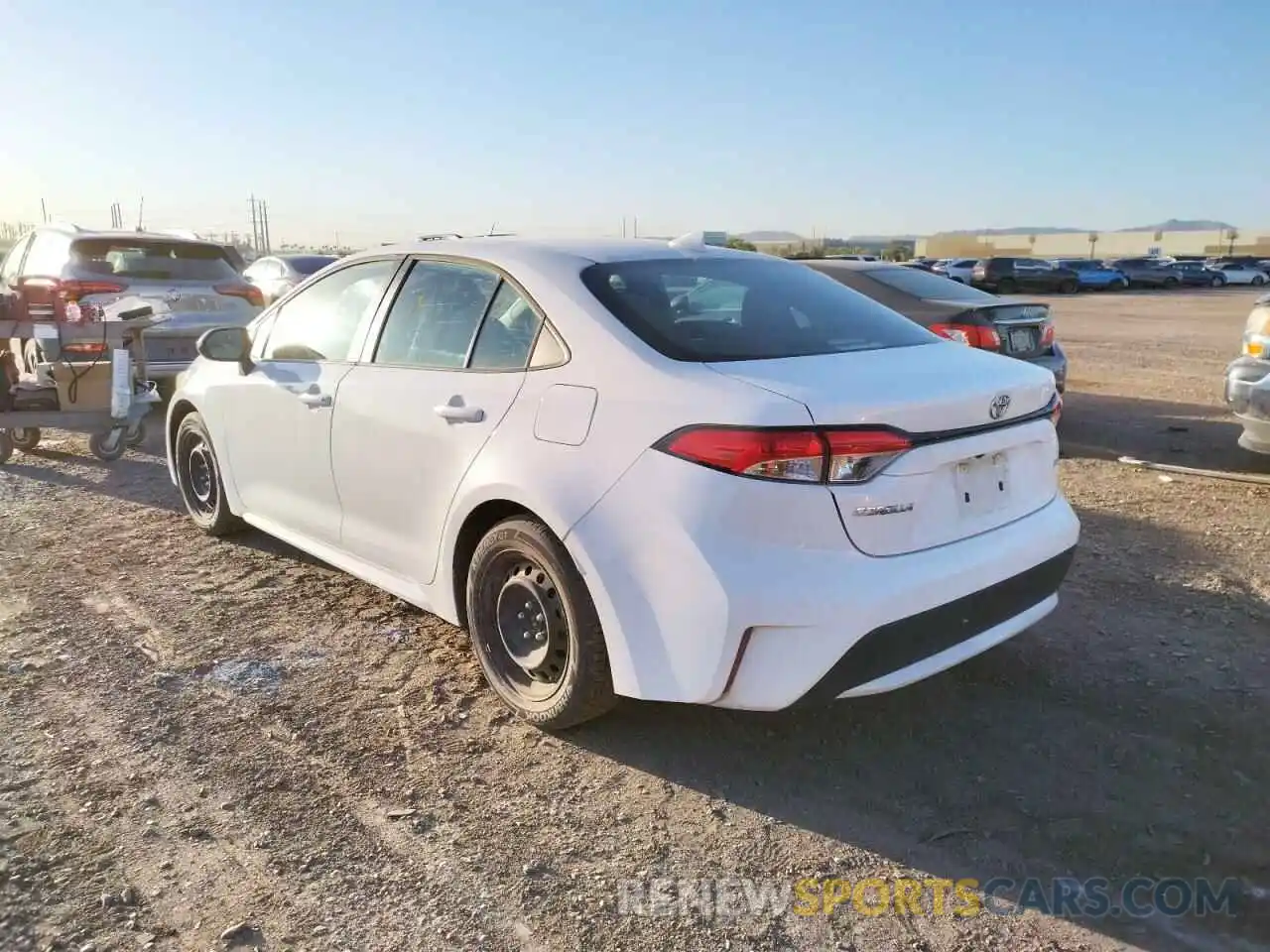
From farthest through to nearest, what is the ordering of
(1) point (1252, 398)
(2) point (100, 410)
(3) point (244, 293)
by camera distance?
(3) point (244, 293) → (2) point (100, 410) → (1) point (1252, 398)

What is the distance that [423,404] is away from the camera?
12.2 feet

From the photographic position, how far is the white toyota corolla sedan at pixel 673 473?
2775 mm

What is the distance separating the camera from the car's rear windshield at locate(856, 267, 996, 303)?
804 cm

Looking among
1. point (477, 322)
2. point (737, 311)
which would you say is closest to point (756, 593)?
point (737, 311)

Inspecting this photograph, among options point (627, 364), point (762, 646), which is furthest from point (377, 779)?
point (627, 364)

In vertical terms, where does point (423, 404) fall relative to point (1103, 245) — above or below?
below

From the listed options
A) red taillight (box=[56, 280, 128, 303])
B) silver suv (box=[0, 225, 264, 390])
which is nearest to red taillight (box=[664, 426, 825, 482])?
silver suv (box=[0, 225, 264, 390])

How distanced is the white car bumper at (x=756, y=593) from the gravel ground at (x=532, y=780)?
1.38 ft

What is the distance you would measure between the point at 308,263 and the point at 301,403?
1221cm

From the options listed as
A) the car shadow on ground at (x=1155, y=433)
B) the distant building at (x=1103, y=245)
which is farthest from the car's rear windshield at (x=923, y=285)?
the distant building at (x=1103, y=245)

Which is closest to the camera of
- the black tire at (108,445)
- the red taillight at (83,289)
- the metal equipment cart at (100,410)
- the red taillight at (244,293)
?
the metal equipment cart at (100,410)

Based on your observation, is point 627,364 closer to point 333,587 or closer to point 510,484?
point 510,484

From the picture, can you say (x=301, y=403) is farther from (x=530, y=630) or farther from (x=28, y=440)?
(x=28, y=440)

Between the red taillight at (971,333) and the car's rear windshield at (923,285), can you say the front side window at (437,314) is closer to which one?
the red taillight at (971,333)
